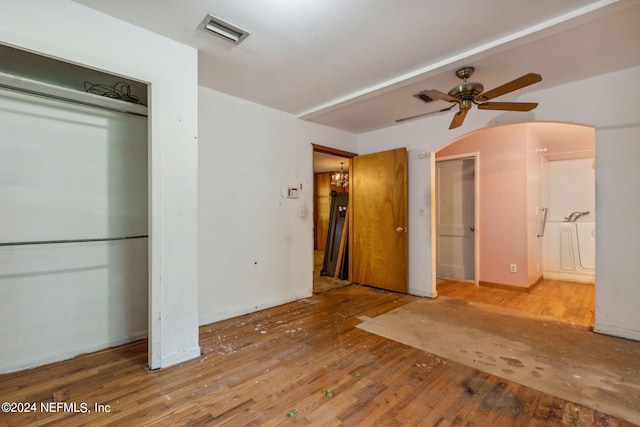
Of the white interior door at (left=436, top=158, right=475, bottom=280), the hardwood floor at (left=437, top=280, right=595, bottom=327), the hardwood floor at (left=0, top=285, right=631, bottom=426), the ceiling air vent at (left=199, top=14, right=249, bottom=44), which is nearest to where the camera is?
the hardwood floor at (left=0, top=285, right=631, bottom=426)

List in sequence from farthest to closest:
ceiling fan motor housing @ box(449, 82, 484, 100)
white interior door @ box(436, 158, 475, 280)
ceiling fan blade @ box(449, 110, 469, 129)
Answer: white interior door @ box(436, 158, 475, 280) < ceiling fan blade @ box(449, 110, 469, 129) < ceiling fan motor housing @ box(449, 82, 484, 100)

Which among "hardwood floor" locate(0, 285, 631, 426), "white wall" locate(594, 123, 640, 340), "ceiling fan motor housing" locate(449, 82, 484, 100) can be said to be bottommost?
"hardwood floor" locate(0, 285, 631, 426)

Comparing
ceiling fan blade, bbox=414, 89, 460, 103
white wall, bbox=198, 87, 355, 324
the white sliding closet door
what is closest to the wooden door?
white wall, bbox=198, 87, 355, 324

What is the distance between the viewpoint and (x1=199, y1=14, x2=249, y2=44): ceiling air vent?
194cm

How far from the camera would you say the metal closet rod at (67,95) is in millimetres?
2039

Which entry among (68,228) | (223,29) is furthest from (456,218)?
(68,228)

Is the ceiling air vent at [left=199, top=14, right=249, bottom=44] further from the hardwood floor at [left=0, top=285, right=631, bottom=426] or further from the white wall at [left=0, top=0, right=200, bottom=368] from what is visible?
the hardwood floor at [left=0, top=285, right=631, bottom=426]

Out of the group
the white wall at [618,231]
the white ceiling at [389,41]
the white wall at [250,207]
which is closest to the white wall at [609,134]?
the white wall at [618,231]

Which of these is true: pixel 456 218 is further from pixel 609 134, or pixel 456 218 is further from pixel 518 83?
pixel 518 83

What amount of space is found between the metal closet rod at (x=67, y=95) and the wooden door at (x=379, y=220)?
3059 mm

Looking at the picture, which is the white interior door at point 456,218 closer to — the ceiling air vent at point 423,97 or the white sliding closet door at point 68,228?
the ceiling air vent at point 423,97

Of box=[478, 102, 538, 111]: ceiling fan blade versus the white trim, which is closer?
box=[478, 102, 538, 111]: ceiling fan blade

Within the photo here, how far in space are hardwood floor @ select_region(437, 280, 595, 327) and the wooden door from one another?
88 cm

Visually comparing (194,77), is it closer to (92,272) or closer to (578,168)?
(92,272)
